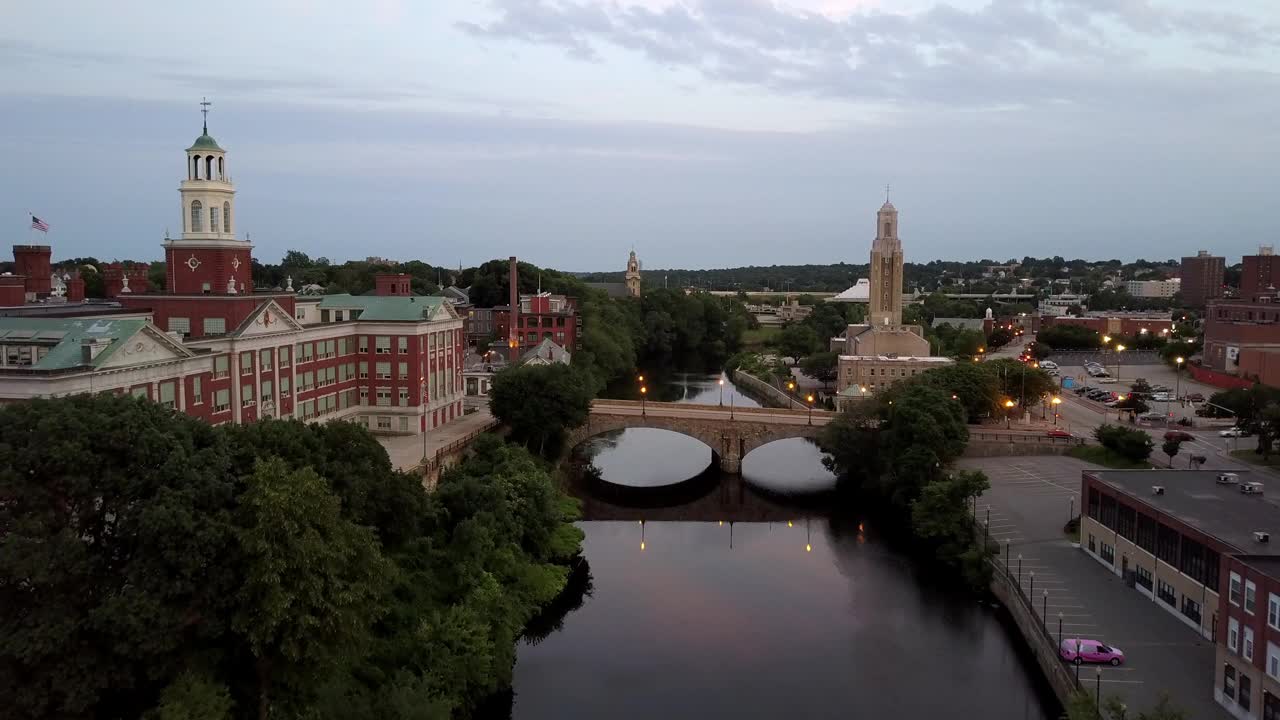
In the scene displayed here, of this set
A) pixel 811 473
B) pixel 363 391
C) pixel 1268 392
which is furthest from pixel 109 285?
pixel 1268 392

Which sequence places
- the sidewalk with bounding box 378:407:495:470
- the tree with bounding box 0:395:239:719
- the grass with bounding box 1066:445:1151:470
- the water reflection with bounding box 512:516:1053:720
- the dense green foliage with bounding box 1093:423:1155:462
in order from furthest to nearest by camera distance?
the grass with bounding box 1066:445:1151:470, the dense green foliage with bounding box 1093:423:1155:462, the sidewalk with bounding box 378:407:495:470, the water reflection with bounding box 512:516:1053:720, the tree with bounding box 0:395:239:719

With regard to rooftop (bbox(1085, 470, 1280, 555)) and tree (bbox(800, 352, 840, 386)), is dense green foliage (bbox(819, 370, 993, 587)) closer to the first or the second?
rooftop (bbox(1085, 470, 1280, 555))

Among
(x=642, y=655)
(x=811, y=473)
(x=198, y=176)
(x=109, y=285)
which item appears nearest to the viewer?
(x=642, y=655)

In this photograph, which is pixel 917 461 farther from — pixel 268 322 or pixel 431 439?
pixel 268 322

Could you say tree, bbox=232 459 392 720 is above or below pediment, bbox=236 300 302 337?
below

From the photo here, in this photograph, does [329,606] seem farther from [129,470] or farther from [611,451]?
[611,451]

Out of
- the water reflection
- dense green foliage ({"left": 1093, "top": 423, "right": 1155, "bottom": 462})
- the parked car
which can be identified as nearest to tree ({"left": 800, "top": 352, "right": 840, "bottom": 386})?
dense green foliage ({"left": 1093, "top": 423, "right": 1155, "bottom": 462})

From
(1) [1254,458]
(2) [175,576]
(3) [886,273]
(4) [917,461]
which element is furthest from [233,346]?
(3) [886,273]

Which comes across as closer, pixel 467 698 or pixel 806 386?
pixel 467 698
